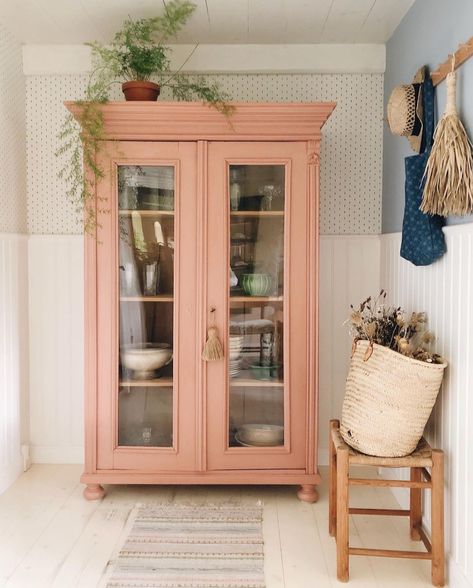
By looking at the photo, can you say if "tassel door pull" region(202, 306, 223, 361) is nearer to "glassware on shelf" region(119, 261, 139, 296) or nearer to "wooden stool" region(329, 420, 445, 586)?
"glassware on shelf" region(119, 261, 139, 296)

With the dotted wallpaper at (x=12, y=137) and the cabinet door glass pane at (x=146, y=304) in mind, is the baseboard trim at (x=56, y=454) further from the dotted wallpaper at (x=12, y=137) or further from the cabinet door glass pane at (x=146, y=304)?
the dotted wallpaper at (x=12, y=137)

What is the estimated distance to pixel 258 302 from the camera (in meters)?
2.86

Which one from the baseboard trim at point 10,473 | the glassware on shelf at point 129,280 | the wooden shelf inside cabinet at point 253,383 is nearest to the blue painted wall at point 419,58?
the wooden shelf inside cabinet at point 253,383

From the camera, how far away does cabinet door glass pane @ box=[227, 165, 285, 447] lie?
2.82 meters

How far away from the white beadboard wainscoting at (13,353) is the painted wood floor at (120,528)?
18cm

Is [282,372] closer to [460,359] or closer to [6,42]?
[460,359]

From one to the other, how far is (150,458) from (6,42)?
2125 mm

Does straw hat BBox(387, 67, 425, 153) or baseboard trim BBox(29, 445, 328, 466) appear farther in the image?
baseboard trim BBox(29, 445, 328, 466)

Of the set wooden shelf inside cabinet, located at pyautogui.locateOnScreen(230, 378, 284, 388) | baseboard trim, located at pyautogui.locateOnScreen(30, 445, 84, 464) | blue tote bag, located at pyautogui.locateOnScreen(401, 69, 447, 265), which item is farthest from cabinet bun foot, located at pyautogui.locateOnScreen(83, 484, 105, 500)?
blue tote bag, located at pyautogui.locateOnScreen(401, 69, 447, 265)

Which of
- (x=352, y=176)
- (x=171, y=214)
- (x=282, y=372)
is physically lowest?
(x=282, y=372)

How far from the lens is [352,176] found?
132 inches

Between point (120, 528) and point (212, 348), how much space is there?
2.78ft

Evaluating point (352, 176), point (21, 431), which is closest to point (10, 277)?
point (21, 431)

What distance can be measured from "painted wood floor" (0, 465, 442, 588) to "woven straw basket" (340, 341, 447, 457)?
1.53 feet
